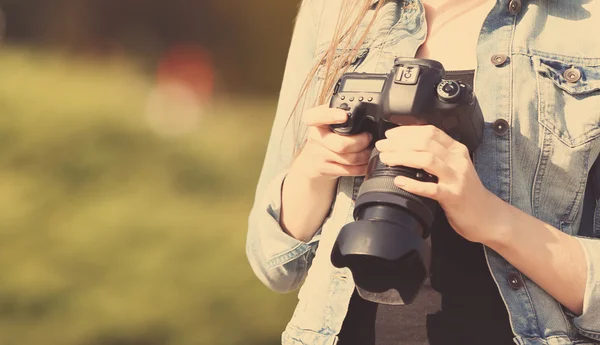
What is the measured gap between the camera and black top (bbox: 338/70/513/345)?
3.91 feet

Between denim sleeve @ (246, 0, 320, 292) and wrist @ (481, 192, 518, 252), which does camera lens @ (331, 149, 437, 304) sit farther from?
denim sleeve @ (246, 0, 320, 292)

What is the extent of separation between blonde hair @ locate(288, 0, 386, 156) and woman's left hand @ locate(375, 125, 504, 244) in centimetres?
29

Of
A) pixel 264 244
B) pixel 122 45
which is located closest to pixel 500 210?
pixel 264 244

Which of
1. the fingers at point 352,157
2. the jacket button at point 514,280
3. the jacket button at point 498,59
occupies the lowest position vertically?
the jacket button at point 514,280

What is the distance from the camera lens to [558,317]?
1.22m

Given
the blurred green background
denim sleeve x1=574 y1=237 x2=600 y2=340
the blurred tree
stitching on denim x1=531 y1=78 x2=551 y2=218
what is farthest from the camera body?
the blurred tree

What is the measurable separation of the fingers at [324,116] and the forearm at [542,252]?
10.1 inches

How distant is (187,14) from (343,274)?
2822mm

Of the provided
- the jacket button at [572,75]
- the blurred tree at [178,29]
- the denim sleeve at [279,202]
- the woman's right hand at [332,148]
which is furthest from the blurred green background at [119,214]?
the jacket button at [572,75]

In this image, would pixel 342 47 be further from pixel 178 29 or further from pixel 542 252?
pixel 178 29

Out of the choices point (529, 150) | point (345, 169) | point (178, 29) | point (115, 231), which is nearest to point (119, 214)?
point (115, 231)

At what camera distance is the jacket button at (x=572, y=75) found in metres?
1.28

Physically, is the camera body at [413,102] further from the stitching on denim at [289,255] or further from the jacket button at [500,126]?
the stitching on denim at [289,255]

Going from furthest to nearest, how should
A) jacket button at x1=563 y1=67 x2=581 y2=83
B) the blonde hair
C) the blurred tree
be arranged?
the blurred tree < the blonde hair < jacket button at x1=563 y1=67 x2=581 y2=83
